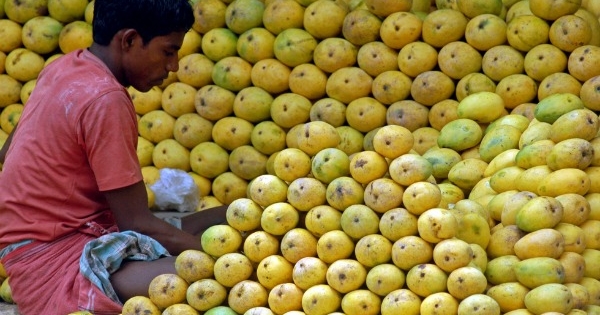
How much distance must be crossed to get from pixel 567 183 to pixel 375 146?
697 mm

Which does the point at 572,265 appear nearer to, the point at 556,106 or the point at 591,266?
the point at 591,266

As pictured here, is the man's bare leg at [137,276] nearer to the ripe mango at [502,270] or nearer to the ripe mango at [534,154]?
the ripe mango at [502,270]

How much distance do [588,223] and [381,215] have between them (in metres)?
0.76

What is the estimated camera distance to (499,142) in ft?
12.2

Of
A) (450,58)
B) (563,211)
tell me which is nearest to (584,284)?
(563,211)

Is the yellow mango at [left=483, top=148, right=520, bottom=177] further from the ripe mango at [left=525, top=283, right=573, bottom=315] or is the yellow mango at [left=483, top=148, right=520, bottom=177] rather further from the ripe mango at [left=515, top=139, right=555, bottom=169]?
the ripe mango at [left=525, top=283, right=573, bottom=315]

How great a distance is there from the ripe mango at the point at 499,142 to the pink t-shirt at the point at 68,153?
Result: 4.60 feet

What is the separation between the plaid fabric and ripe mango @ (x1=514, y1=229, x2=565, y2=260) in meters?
1.36

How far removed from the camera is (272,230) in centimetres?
301

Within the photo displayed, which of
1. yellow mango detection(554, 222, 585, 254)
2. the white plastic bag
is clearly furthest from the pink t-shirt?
yellow mango detection(554, 222, 585, 254)

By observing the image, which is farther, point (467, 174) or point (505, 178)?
point (467, 174)

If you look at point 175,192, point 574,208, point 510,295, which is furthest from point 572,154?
point 175,192

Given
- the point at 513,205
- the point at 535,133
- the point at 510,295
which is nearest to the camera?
the point at 510,295

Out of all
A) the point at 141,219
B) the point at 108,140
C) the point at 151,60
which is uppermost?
the point at 151,60
